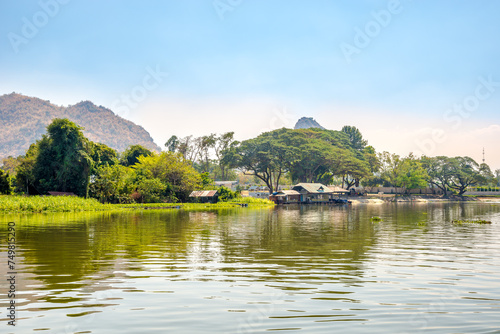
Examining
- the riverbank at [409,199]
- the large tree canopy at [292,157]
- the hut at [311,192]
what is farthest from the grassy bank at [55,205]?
the riverbank at [409,199]

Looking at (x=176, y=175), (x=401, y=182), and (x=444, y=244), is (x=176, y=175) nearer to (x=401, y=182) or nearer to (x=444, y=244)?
(x=444, y=244)

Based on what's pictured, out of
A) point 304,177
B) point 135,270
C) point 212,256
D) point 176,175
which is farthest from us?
point 304,177

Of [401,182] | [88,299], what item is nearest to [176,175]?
[88,299]

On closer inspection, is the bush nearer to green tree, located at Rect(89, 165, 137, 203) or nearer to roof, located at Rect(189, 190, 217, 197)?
roof, located at Rect(189, 190, 217, 197)

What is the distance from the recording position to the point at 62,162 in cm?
4975

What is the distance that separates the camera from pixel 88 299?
819cm

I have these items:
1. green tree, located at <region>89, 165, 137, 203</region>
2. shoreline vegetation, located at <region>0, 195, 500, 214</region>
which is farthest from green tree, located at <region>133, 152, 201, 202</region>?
shoreline vegetation, located at <region>0, 195, 500, 214</region>

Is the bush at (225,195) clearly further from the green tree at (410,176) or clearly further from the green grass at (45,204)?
the green tree at (410,176)

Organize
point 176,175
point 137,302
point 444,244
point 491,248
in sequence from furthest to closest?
point 176,175 → point 444,244 → point 491,248 → point 137,302

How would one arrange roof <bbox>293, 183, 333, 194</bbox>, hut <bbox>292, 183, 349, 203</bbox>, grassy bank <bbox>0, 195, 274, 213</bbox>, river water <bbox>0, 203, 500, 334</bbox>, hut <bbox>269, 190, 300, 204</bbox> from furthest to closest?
roof <bbox>293, 183, 333, 194</bbox>, hut <bbox>292, 183, 349, 203</bbox>, hut <bbox>269, 190, 300, 204</bbox>, grassy bank <bbox>0, 195, 274, 213</bbox>, river water <bbox>0, 203, 500, 334</bbox>

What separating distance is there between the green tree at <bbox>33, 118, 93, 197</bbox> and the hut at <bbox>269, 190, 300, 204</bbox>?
38507mm

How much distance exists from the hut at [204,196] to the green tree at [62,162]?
16.7m

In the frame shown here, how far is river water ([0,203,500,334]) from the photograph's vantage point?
22.4 ft

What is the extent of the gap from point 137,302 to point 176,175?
54.1 meters
